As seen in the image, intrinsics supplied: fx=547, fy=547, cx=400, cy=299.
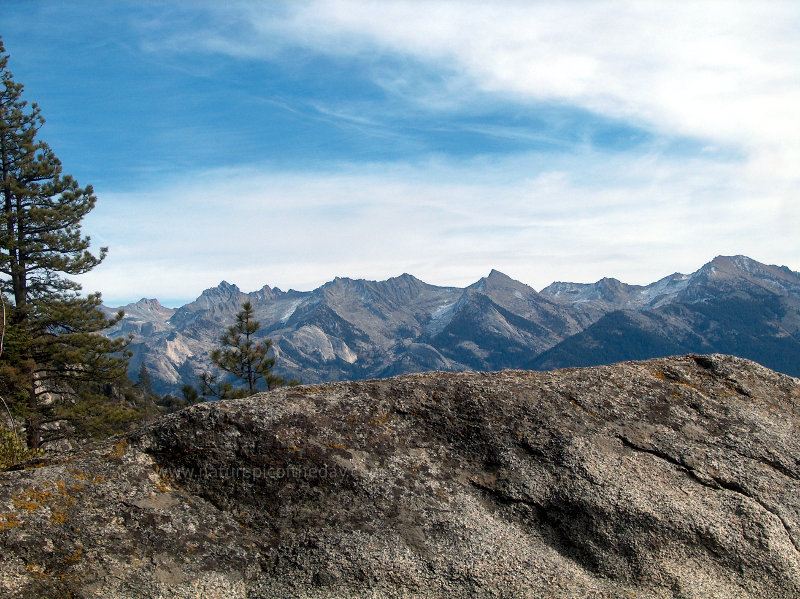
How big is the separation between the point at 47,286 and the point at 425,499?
41.6 m

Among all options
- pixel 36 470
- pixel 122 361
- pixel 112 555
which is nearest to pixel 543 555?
pixel 112 555

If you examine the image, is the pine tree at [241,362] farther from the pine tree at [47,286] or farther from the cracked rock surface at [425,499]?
the cracked rock surface at [425,499]

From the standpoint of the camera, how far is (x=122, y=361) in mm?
41188

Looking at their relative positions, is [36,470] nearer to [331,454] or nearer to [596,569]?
[331,454]

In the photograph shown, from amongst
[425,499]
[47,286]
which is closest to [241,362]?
[47,286]

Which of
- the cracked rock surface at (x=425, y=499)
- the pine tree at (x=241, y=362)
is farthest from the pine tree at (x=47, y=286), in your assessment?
the cracked rock surface at (x=425, y=499)

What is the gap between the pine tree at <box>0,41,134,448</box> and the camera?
36.5 m

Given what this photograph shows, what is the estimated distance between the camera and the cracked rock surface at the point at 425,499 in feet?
22.6

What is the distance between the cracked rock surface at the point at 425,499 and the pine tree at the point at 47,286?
32964 millimetres

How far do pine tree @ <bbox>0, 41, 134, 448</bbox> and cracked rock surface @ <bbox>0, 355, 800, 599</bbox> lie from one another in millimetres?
32964

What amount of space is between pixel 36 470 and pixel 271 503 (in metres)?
3.21

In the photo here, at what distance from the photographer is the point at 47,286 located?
4025cm

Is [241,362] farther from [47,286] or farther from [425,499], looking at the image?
[425,499]

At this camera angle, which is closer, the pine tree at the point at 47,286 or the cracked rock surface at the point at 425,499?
the cracked rock surface at the point at 425,499
